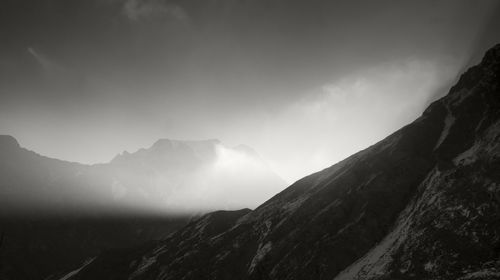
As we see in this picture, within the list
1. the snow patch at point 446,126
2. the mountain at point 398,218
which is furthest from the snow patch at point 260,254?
the snow patch at point 446,126

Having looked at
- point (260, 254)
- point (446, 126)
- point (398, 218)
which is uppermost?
point (446, 126)

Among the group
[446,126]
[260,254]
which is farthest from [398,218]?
[260,254]

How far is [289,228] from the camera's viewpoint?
5750 centimetres

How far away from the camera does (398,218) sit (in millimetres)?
44125

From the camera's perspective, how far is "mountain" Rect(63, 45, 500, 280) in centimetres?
3312

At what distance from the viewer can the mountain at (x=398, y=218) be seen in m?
33.1

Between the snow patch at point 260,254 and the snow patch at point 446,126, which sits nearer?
the snow patch at point 260,254

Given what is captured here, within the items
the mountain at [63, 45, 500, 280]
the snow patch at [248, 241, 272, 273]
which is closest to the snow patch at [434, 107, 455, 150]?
the mountain at [63, 45, 500, 280]

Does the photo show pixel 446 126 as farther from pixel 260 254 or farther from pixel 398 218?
pixel 260 254

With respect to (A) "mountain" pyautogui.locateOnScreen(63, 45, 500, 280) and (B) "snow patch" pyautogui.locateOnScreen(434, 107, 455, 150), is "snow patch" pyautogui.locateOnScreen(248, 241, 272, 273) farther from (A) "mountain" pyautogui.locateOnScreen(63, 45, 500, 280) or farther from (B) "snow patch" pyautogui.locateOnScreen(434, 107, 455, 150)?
(B) "snow patch" pyautogui.locateOnScreen(434, 107, 455, 150)

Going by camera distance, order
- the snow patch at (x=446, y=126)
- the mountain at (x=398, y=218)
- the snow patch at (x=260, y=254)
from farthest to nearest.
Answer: the snow patch at (x=446, y=126)
the snow patch at (x=260, y=254)
the mountain at (x=398, y=218)

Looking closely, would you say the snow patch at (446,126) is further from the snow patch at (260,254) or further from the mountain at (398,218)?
the snow patch at (260,254)

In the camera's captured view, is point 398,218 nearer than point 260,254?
Yes

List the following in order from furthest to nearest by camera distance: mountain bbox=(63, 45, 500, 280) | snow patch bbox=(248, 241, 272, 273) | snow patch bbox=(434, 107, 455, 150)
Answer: snow patch bbox=(434, 107, 455, 150)
snow patch bbox=(248, 241, 272, 273)
mountain bbox=(63, 45, 500, 280)
